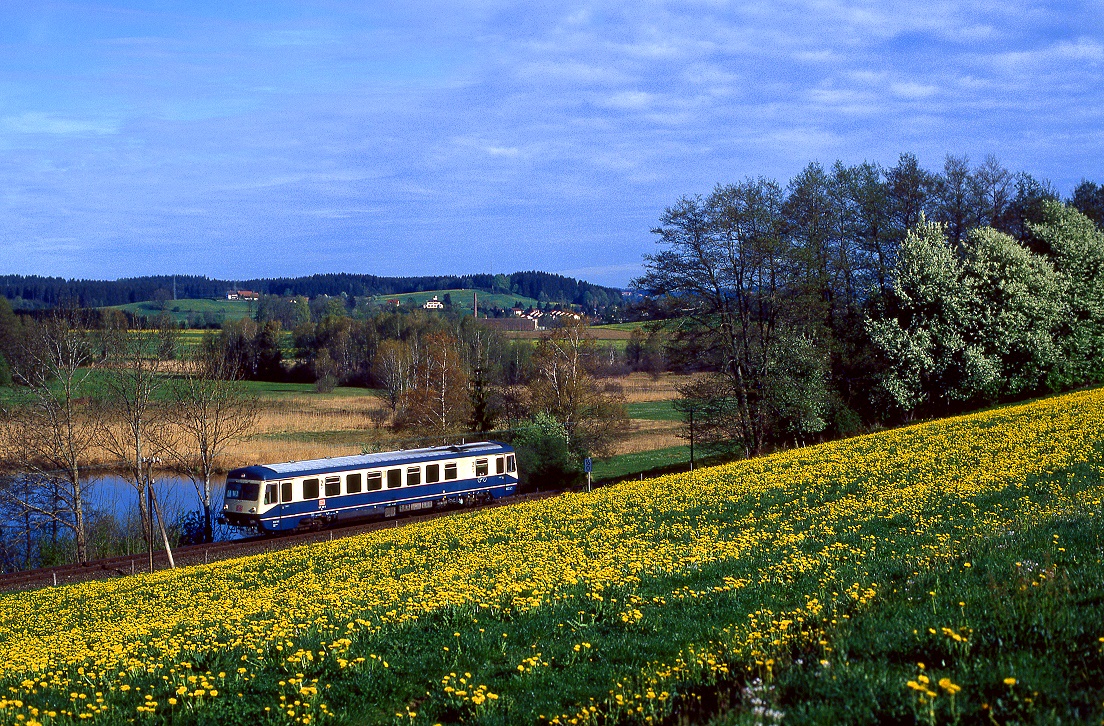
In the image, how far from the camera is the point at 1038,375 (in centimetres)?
4928

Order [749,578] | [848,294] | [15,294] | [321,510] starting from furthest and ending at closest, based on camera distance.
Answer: [15,294] → [848,294] → [321,510] → [749,578]

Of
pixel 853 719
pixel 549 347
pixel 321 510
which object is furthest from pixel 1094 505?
pixel 549 347

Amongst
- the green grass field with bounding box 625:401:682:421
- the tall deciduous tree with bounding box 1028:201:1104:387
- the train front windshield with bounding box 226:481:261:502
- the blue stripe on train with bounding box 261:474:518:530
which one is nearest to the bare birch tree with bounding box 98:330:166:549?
the train front windshield with bounding box 226:481:261:502

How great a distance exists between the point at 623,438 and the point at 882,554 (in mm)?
45249

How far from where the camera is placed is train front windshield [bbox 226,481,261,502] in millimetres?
34812

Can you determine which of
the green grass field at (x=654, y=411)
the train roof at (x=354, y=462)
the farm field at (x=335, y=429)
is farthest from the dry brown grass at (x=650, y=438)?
the train roof at (x=354, y=462)

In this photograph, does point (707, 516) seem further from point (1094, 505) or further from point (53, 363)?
point (53, 363)

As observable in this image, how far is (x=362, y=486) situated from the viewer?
122 ft

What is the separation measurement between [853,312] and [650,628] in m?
48.1

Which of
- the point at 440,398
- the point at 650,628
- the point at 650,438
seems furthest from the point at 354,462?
the point at 650,438

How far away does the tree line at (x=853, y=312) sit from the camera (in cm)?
4497

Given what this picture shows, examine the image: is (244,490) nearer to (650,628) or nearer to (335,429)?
(650,628)

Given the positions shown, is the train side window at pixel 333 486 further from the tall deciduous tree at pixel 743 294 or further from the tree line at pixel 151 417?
the tall deciduous tree at pixel 743 294

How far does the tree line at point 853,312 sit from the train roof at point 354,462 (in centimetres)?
1212
